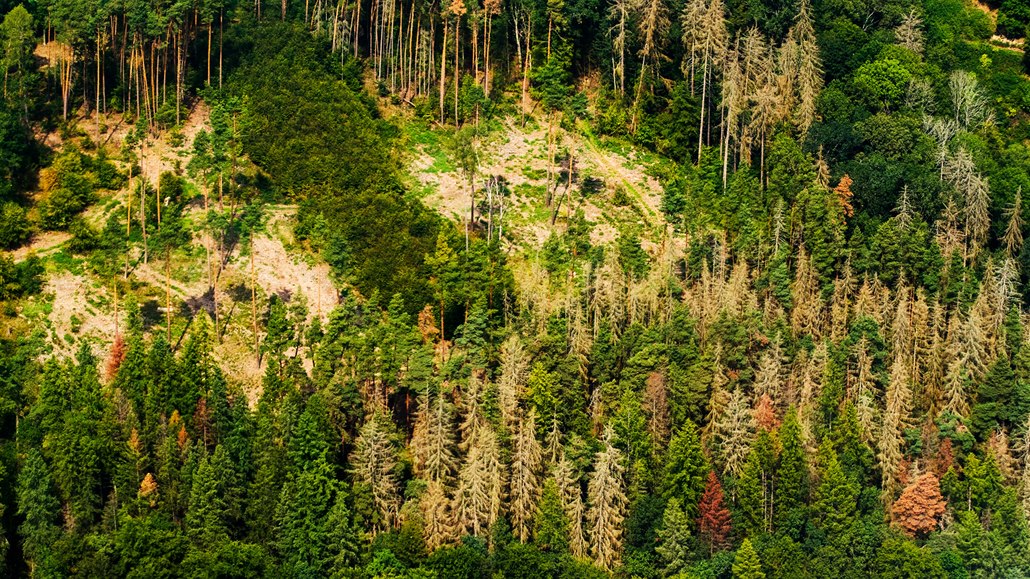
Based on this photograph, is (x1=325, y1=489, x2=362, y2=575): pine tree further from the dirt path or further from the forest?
the dirt path

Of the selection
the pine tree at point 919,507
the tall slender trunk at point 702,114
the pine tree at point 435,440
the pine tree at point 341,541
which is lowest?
the pine tree at point 341,541

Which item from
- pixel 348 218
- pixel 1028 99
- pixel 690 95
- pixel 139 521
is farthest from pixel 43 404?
pixel 1028 99

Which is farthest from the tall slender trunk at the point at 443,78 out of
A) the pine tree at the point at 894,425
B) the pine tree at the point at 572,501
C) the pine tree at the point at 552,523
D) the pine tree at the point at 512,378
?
the pine tree at the point at 894,425

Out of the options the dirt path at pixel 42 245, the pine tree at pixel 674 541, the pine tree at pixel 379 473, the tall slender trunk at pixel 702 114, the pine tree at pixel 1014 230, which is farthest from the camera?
the tall slender trunk at pixel 702 114

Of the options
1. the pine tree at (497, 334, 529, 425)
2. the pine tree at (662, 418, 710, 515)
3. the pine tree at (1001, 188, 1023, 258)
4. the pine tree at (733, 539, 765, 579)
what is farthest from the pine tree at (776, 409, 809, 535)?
the pine tree at (1001, 188, 1023, 258)

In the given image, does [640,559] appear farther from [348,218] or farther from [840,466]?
[348,218]

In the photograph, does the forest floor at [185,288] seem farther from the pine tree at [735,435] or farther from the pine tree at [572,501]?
the pine tree at [735,435]

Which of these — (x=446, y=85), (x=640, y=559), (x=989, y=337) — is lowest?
(x=640, y=559)
